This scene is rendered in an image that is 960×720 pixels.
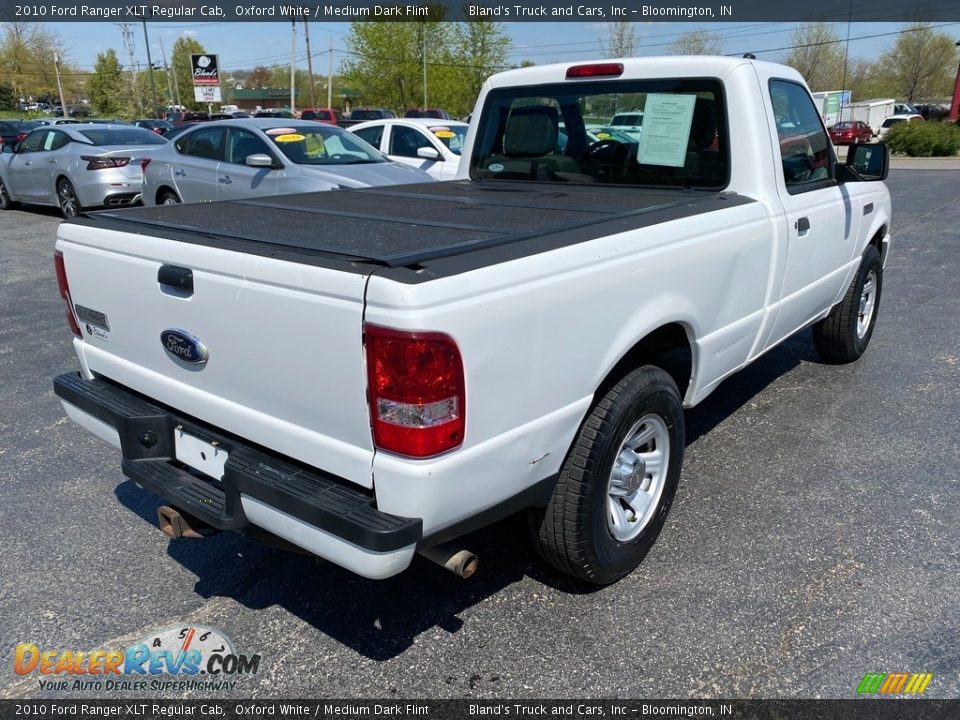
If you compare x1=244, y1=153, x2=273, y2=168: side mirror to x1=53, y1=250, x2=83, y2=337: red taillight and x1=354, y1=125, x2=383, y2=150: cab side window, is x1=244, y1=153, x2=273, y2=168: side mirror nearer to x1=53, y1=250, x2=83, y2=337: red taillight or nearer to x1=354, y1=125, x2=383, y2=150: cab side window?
x1=354, y1=125, x2=383, y2=150: cab side window

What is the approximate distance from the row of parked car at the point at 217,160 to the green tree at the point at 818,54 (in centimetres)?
5163

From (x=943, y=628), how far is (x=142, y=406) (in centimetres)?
302

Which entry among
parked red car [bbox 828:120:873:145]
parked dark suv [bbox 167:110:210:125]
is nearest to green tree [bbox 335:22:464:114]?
parked dark suv [bbox 167:110:210:125]

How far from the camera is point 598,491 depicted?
275cm

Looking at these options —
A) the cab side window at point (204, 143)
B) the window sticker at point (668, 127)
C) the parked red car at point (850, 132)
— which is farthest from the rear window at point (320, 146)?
the parked red car at point (850, 132)

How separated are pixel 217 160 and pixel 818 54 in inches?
2200

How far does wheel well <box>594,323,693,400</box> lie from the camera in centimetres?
291

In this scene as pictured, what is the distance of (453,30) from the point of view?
49.8 metres

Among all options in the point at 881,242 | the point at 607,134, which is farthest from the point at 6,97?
the point at 881,242

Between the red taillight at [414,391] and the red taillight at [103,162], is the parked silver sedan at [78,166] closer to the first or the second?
the red taillight at [103,162]

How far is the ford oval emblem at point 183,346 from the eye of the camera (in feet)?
8.59

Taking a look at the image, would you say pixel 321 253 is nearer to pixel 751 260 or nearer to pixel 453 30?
pixel 751 260

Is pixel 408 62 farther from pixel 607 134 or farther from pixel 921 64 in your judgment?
pixel 607 134

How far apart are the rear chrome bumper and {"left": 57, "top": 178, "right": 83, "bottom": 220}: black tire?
419 inches
